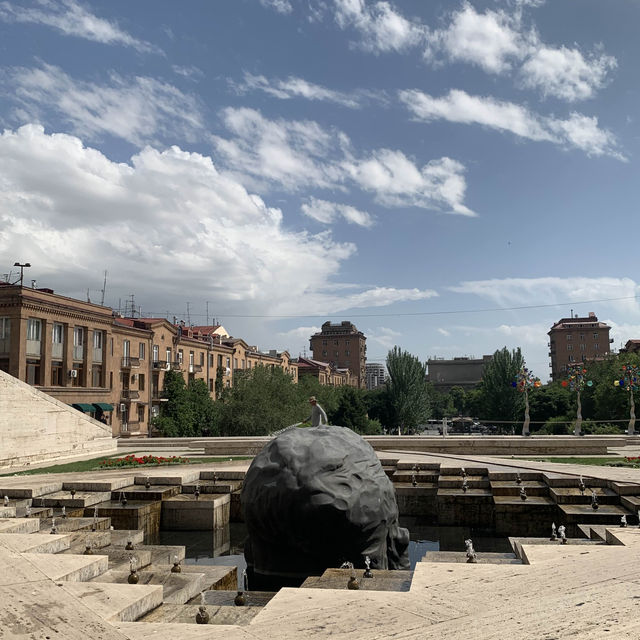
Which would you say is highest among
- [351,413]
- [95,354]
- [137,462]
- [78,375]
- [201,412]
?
[95,354]

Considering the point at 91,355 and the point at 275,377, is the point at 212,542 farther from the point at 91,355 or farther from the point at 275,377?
the point at 91,355

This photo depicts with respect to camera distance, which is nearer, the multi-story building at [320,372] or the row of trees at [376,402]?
the row of trees at [376,402]

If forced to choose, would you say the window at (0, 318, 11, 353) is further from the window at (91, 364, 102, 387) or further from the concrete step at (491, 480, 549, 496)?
the concrete step at (491, 480, 549, 496)

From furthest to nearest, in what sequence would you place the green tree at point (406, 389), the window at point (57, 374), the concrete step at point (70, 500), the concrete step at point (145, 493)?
the green tree at point (406, 389)
the window at point (57, 374)
the concrete step at point (145, 493)
the concrete step at point (70, 500)

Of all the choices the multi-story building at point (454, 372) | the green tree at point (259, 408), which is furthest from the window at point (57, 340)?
the multi-story building at point (454, 372)

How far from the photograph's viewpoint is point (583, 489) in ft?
45.3

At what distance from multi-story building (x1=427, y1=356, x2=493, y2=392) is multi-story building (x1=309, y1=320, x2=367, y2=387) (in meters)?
31.7

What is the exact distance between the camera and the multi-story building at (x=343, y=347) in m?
121

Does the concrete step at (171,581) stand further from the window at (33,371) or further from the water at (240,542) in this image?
the window at (33,371)

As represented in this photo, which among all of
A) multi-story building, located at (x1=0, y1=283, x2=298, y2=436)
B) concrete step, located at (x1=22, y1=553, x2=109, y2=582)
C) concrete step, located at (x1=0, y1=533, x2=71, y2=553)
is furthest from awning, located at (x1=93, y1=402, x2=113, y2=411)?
concrete step, located at (x1=22, y1=553, x2=109, y2=582)

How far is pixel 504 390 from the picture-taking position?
57.3 meters

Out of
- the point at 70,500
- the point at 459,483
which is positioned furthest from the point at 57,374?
the point at 459,483

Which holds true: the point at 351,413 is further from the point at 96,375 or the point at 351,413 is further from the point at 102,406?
the point at 96,375

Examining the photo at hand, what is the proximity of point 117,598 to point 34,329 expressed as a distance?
116 ft
